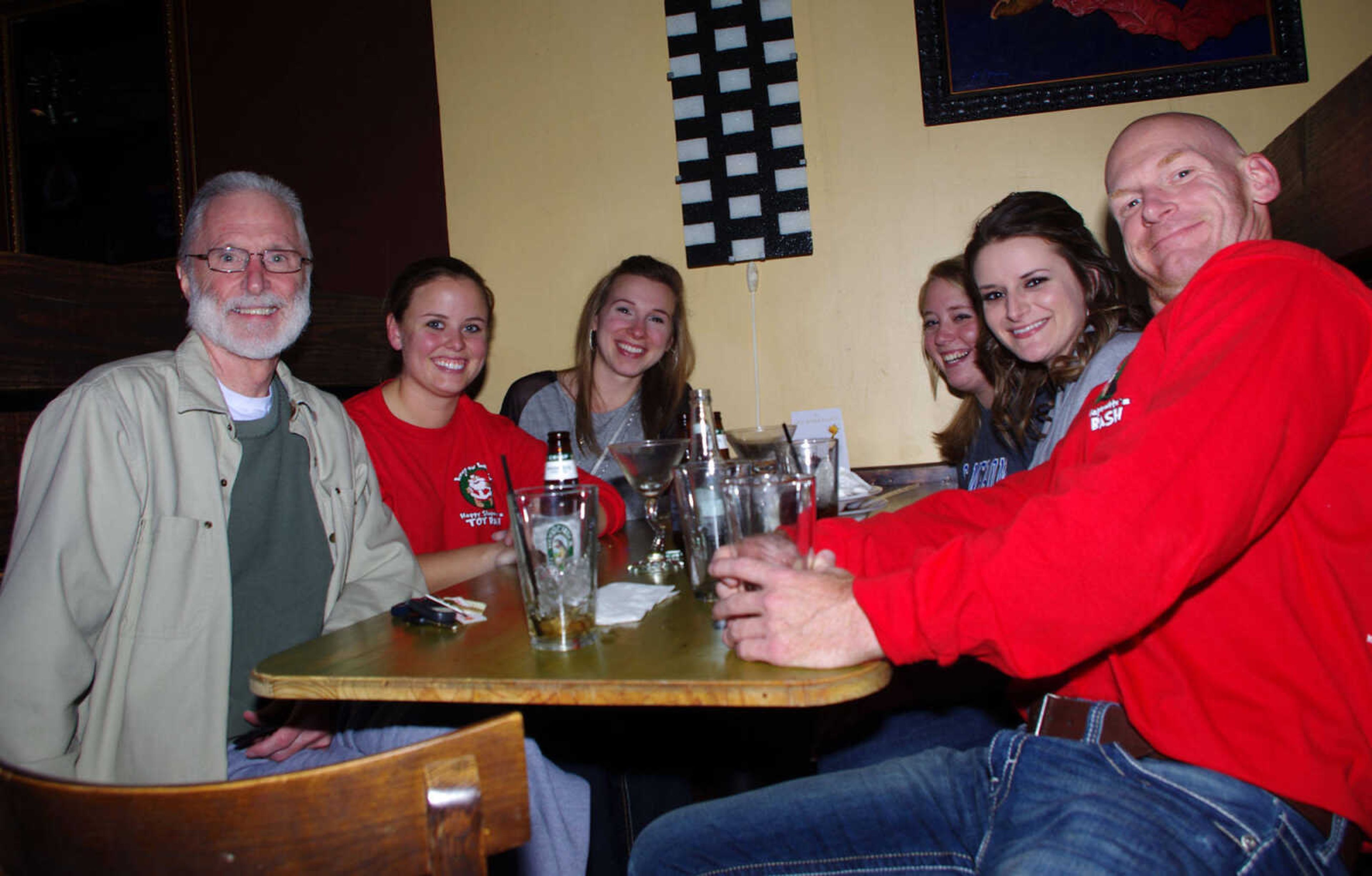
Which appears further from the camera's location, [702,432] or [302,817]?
[702,432]

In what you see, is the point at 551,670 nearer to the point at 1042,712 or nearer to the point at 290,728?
the point at 1042,712

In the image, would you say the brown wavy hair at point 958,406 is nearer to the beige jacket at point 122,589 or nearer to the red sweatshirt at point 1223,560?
the red sweatshirt at point 1223,560

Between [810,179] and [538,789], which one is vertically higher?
[810,179]

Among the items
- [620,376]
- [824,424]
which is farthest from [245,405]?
[824,424]

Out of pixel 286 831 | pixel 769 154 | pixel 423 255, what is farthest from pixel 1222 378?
pixel 423 255

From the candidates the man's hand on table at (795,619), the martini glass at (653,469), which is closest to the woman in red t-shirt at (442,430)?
the martini glass at (653,469)

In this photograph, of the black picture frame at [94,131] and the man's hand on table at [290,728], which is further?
the black picture frame at [94,131]

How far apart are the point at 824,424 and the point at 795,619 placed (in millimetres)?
2346

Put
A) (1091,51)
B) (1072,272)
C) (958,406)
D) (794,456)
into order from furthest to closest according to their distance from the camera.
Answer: (958,406)
(1091,51)
(1072,272)
(794,456)

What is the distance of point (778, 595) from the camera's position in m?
0.89

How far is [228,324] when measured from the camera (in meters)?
1.66

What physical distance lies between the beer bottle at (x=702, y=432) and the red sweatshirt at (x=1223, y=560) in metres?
0.76

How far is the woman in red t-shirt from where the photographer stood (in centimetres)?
216

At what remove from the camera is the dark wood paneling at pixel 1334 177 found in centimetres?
185
